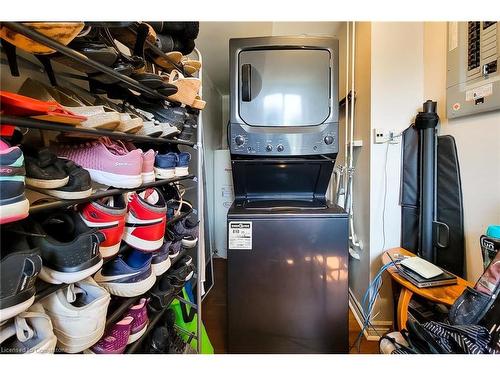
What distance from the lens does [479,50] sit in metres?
1.20

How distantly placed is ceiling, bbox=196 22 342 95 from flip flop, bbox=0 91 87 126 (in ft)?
5.65

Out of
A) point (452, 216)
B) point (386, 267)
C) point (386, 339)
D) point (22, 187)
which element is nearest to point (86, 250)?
point (22, 187)

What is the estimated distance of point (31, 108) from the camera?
48 cm

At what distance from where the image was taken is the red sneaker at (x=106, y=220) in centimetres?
68

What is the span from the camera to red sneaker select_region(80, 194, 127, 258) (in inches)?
26.6

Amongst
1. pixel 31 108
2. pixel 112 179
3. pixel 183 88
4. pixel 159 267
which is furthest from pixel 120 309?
pixel 183 88

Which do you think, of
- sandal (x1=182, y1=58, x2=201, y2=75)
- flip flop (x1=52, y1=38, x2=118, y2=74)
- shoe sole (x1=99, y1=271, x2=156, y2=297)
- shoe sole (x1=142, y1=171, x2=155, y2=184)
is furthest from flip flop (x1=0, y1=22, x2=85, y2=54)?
sandal (x1=182, y1=58, x2=201, y2=75)

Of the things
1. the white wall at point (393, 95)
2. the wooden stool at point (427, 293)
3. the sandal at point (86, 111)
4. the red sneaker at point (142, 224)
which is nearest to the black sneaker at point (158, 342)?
the red sneaker at point (142, 224)

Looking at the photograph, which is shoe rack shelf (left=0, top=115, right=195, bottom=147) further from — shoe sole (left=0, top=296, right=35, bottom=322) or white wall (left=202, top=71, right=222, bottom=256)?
white wall (left=202, top=71, right=222, bottom=256)

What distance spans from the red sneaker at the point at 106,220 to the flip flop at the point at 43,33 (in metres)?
0.37

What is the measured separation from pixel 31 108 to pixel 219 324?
6.16 feet

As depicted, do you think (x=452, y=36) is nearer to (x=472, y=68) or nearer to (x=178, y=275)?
(x=472, y=68)
